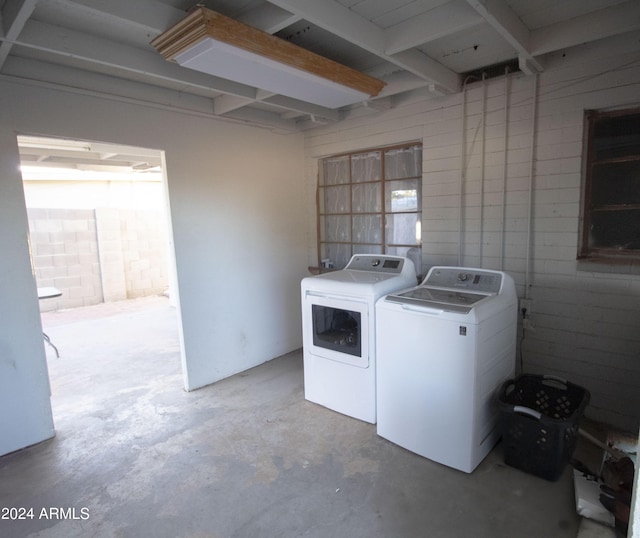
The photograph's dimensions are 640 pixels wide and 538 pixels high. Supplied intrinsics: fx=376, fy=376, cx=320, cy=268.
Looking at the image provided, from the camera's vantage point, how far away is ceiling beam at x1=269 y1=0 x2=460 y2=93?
1771 mm

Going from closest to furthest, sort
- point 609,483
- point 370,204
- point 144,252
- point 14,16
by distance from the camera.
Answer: point 14,16
point 609,483
point 370,204
point 144,252

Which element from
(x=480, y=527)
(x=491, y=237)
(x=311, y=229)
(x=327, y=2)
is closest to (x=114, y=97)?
(x=327, y=2)

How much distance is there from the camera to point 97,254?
7199mm

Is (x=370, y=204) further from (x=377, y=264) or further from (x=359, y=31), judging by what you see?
(x=359, y=31)

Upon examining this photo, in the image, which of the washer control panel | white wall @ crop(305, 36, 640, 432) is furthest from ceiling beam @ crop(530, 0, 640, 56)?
the washer control panel

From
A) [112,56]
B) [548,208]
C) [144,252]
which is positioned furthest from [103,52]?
[144,252]

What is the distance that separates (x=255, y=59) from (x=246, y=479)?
7.79ft

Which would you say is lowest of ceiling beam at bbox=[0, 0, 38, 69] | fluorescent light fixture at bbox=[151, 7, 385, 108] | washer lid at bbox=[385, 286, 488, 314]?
washer lid at bbox=[385, 286, 488, 314]

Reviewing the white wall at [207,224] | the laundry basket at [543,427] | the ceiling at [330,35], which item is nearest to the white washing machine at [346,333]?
the laundry basket at [543,427]

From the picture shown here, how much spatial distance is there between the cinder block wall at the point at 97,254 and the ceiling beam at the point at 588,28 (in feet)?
24.2

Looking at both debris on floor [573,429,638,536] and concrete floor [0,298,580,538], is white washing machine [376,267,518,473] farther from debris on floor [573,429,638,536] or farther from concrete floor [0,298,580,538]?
debris on floor [573,429,638,536]

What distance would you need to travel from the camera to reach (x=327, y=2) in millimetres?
1856

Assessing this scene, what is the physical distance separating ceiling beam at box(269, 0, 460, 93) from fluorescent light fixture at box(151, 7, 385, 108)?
0.26 metres

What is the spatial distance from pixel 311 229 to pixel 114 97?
2239 mm
